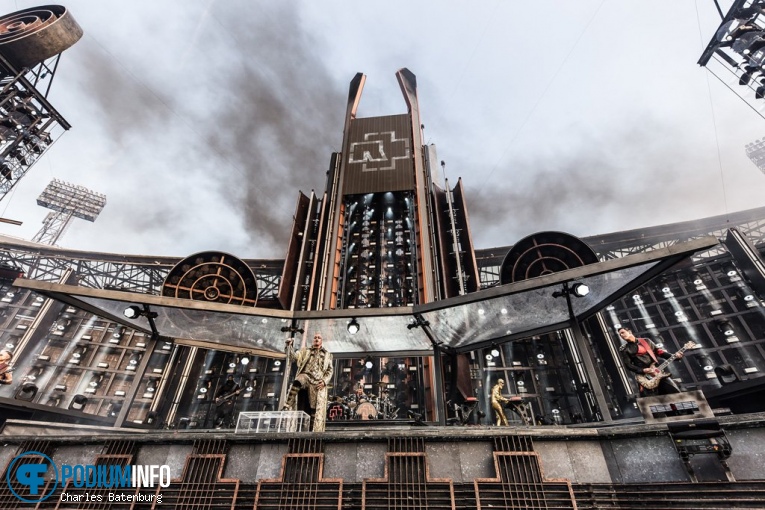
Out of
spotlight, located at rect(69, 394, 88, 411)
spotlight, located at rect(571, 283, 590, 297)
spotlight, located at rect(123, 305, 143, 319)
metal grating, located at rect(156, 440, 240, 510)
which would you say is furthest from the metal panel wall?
metal grating, located at rect(156, 440, 240, 510)

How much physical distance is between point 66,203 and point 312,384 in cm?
7064

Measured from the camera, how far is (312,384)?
9375mm

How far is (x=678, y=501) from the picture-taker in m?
5.50

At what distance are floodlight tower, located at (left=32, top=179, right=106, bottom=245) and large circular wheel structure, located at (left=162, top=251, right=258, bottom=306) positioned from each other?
52504 mm

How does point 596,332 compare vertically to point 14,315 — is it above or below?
below

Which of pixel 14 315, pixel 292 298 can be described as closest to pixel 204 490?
pixel 292 298

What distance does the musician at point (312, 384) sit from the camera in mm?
9250

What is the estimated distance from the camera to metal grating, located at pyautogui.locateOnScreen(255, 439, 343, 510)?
611 centimetres

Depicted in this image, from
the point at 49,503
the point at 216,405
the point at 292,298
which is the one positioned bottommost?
the point at 49,503

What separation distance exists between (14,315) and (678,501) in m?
40.7

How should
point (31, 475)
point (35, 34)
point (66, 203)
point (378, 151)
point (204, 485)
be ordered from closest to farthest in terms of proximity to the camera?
point (204, 485) → point (31, 475) → point (35, 34) → point (378, 151) → point (66, 203)

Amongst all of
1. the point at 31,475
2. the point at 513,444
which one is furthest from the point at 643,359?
the point at 31,475

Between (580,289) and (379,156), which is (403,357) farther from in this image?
(379,156)

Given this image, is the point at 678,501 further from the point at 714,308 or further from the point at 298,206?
the point at 298,206
